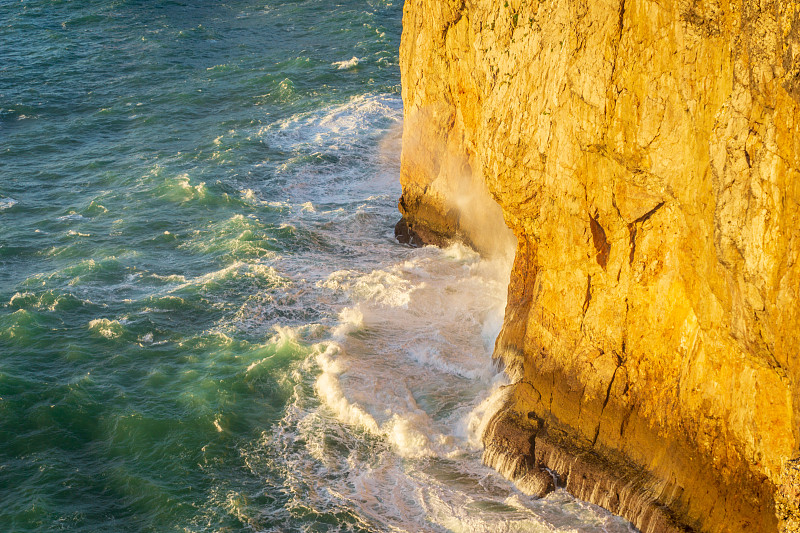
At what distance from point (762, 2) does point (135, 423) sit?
1910cm

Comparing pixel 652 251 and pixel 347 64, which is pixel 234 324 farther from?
pixel 347 64

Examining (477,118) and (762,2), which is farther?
(477,118)

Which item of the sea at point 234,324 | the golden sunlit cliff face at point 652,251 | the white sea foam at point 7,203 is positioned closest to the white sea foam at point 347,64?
the sea at point 234,324

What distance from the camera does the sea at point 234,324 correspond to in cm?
1928

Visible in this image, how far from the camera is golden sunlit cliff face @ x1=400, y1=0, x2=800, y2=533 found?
13188 mm

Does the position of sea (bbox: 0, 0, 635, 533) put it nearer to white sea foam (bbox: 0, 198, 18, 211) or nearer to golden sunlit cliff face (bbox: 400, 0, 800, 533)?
white sea foam (bbox: 0, 198, 18, 211)

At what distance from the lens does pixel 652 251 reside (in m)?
16.6

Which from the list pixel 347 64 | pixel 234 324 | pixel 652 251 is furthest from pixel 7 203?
pixel 652 251

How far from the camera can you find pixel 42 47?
55156mm

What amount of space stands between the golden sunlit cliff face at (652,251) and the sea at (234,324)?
198 cm

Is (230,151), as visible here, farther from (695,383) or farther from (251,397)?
(695,383)

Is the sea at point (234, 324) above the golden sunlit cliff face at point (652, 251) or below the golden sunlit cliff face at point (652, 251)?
below

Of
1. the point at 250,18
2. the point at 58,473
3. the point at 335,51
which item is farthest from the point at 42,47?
the point at 58,473

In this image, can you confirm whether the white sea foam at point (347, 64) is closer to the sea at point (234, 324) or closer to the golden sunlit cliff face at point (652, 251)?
the sea at point (234, 324)
